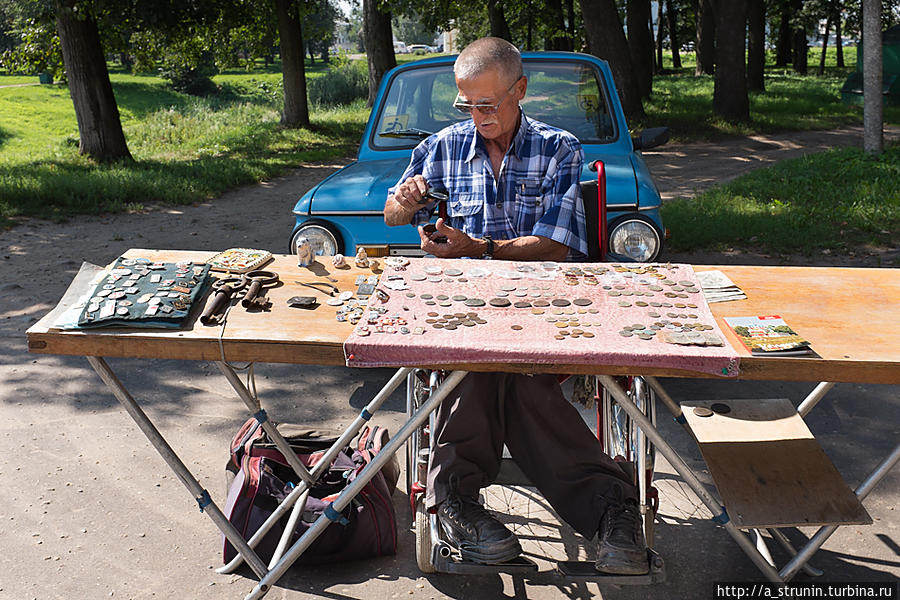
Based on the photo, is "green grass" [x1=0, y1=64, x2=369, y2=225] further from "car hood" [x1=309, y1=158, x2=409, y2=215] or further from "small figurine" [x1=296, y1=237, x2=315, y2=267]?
"small figurine" [x1=296, y1=237, x2=315, y2=267]

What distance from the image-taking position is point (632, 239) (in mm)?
4520

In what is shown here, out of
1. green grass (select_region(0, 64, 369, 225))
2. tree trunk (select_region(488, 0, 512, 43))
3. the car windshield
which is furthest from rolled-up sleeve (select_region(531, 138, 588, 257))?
tree trunk (select_region(488, 0, 512, 43))

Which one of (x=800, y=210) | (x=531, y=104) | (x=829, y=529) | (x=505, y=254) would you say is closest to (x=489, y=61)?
(x=505, y=254)

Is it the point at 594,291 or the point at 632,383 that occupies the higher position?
the point at 594,291

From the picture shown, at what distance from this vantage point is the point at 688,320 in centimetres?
253

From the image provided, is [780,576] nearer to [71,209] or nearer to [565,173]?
[565,173]

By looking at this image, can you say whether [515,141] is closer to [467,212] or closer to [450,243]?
[467,212]

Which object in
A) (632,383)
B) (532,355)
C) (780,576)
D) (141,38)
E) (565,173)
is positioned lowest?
(780,576)

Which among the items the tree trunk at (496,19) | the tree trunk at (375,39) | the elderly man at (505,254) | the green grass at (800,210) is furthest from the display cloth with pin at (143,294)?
the tree trunk at (496,19)

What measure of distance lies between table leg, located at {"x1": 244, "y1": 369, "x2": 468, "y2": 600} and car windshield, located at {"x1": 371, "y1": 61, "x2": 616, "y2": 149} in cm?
296

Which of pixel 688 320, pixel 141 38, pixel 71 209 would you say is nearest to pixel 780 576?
pixel 688 320

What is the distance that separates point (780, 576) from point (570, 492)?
2.45ft

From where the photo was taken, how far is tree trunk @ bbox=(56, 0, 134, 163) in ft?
42.2

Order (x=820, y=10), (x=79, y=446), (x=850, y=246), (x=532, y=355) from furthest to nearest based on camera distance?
1. (x=820, y=10)
2. (x=850, y=246)
3. (x=79, y=446)
4. (x=532, y=355)
